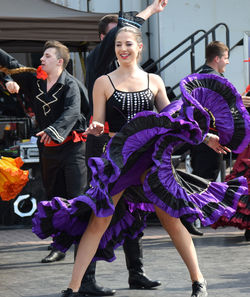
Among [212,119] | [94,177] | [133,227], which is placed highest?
[212,119]

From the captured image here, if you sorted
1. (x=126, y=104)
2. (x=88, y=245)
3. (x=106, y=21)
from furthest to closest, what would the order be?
(x=106, y=21)
(x=126, y=104)
(x=88, y=245)

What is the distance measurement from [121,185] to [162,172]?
1.03 feet

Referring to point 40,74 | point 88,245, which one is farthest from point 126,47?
point 40,74

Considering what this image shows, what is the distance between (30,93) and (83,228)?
7.83 feet

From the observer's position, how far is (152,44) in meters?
14.7

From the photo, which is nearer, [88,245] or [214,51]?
[88,245]

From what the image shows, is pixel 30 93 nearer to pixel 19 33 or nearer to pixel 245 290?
pixel 245 290

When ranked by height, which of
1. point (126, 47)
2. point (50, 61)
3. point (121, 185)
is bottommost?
point (121, 185)

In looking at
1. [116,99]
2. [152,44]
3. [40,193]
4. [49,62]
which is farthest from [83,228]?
[152,44]

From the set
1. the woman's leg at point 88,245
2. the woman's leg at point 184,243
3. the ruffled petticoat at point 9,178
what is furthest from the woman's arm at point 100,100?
the ruffled petticoat at point 9,178

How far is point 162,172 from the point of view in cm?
468

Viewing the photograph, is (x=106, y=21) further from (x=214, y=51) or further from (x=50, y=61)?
(x=214, y=51)

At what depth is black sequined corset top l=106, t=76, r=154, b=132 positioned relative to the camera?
16.6 feet

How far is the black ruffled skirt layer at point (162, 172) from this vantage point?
15.3ft
